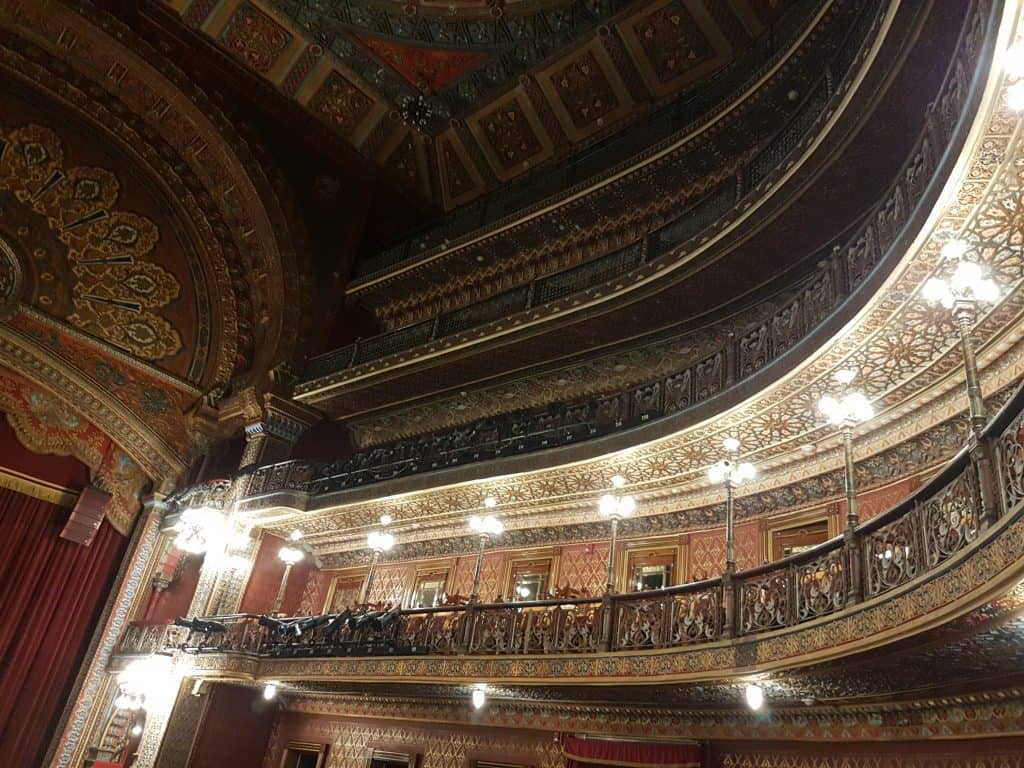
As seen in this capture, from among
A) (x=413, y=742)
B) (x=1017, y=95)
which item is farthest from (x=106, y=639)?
(x=1017, y=95)

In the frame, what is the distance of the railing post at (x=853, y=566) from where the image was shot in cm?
511

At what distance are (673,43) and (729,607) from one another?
37.9ft

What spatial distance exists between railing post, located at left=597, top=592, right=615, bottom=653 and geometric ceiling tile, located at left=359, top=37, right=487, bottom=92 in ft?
40.3

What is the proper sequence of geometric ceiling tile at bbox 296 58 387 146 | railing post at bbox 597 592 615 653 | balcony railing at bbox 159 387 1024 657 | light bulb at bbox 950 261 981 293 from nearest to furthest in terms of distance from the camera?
balcony railing at bbox 159 387 1024 657 → light bulb at bbox 950 261 981 293 → railing post at bbox 597 592 615 653 → geometric ceiling tile at bbox 296 58 387 146

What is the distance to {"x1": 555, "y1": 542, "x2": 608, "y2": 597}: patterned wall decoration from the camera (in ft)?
34.4

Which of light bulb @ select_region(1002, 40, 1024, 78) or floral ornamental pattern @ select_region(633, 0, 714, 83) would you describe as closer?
light bulb @ select_region(1002, 40, 1024, 78)

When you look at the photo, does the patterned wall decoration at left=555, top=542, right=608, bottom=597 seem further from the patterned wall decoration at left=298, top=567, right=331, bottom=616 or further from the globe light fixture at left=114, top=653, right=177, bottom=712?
the globe light fixture at left=114, top=653, right=177, bottom=712

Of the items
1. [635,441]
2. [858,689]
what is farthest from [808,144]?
[858,689]

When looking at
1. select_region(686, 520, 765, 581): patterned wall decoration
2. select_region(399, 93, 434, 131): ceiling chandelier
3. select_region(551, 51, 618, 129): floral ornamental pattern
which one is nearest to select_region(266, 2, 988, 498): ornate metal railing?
select_region(686, 520, 765, 581): patterned wall decoration

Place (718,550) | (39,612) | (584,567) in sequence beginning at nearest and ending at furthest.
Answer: (718,550) < (584,567) < (39,612)

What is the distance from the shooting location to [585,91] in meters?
15.4

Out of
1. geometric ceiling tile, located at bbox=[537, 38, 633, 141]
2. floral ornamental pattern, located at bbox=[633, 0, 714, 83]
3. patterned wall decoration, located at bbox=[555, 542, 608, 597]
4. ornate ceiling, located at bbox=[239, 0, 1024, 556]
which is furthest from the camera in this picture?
geometric ceiling tile, located at bbox=[537, 38, 633, 141]

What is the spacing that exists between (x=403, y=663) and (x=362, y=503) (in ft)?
11.2

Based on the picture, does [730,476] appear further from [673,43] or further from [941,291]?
[673,43]
